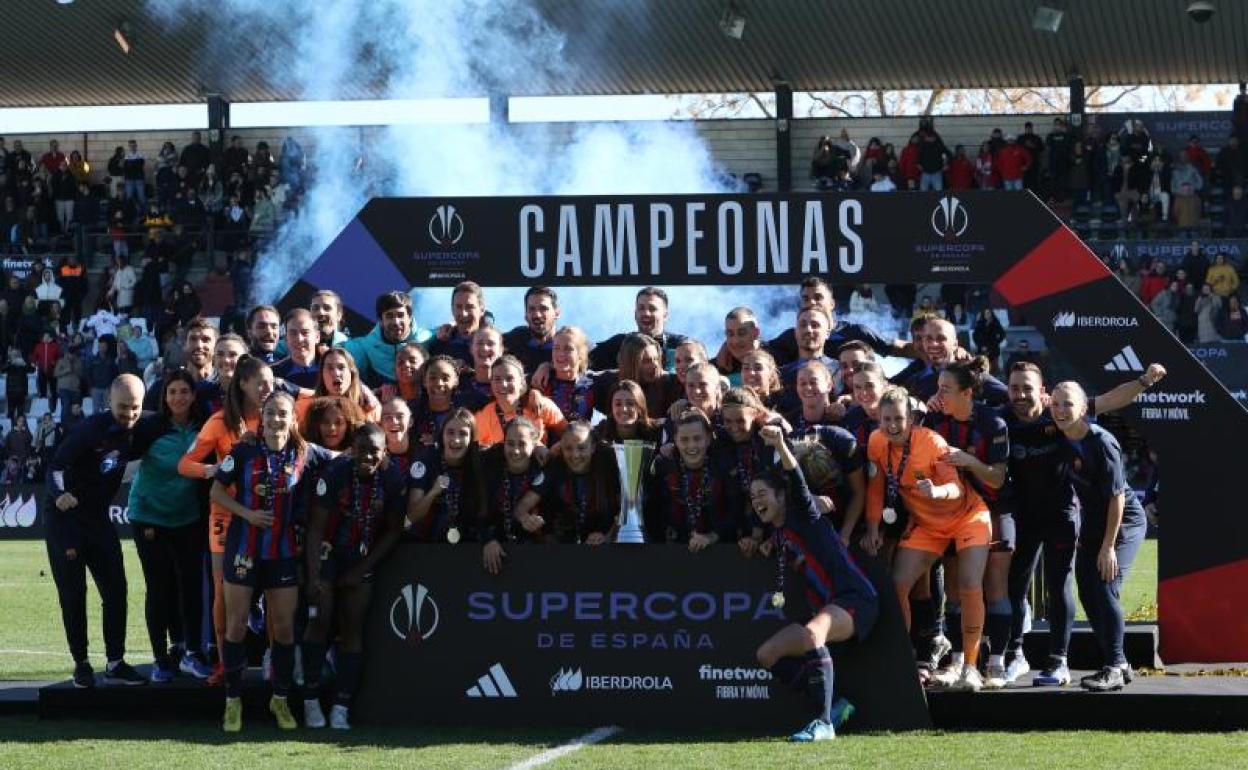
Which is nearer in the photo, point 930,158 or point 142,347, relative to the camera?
point 142,347

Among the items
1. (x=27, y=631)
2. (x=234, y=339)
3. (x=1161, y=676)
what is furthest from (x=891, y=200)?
(x=27, y=631)

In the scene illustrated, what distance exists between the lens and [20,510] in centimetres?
2325

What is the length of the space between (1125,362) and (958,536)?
1.72 meters

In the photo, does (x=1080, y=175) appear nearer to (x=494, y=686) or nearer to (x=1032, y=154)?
(x=1032, y=154)

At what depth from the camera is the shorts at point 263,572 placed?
8461mm

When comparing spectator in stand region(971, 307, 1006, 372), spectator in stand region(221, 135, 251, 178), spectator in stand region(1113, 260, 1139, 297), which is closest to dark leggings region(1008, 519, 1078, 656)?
spectator in stand region(971, 307, 1006, 372)

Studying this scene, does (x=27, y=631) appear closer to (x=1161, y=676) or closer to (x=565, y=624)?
(x=565, y=624)

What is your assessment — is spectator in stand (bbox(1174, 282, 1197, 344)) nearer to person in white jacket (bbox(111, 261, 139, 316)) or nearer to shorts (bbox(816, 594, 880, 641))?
person in white jacket (bbox(111, 261, 139, 316))

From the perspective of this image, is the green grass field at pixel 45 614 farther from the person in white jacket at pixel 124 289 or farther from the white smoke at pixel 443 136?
the white smoke at pixel 443 136

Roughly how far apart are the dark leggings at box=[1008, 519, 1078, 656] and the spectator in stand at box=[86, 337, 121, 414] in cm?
1849

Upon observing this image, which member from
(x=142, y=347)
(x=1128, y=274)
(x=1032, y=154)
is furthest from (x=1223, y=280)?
(x=142, y=347)

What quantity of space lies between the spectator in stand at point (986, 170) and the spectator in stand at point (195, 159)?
11.8 metres

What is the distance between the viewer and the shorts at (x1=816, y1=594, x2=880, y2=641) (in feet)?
27.0

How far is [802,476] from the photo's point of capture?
8.16m
